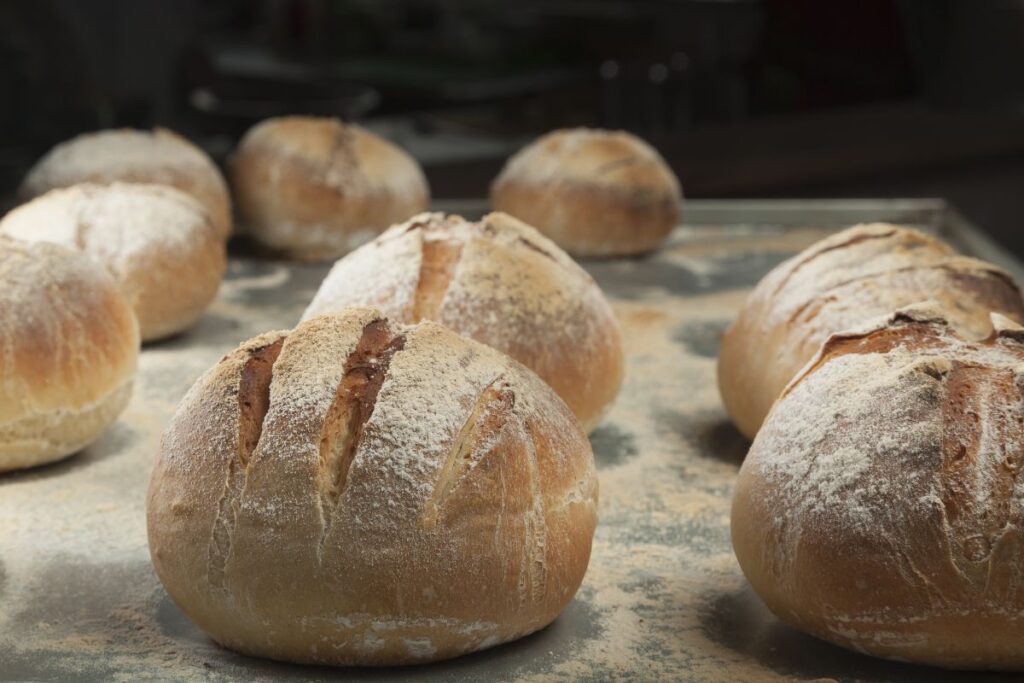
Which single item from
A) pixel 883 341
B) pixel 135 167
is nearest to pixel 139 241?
pixel 135 167

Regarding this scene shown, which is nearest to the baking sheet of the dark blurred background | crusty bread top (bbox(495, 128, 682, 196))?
crusty bread top (bbox(495, 128, 682, 196))

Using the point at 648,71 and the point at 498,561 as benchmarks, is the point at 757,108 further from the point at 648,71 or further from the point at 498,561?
the point at 498,561

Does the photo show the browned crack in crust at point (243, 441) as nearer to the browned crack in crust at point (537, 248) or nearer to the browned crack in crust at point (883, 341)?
the browned crack in crust at point (883, 341)

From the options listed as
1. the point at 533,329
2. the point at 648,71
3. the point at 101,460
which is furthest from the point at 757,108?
the point at 101,460

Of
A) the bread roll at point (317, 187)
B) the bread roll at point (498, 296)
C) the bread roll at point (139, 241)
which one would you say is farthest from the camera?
the bread roll at point (317, 187)

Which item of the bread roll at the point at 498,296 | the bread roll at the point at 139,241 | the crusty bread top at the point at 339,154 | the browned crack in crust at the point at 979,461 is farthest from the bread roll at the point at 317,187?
the browned crack in crust at the point at 979,461

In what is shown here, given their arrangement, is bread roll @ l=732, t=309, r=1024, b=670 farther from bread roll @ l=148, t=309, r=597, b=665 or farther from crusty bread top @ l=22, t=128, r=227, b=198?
crusty bread top @ l=22, t=128, r=227, b=198
